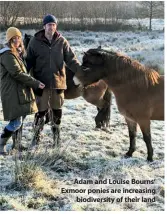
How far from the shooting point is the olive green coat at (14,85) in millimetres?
4355

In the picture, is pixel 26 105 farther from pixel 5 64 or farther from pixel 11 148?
pixel 11 148

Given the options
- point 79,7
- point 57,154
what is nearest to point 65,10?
point 79,7

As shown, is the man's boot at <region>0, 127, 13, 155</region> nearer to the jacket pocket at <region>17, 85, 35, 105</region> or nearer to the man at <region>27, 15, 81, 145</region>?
the man at <region>27, 15, 81, 145</region>

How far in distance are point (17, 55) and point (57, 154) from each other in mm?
1478

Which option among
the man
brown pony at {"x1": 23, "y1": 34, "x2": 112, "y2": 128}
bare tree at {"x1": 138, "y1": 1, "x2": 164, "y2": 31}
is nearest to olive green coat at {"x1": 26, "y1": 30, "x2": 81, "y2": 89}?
the man

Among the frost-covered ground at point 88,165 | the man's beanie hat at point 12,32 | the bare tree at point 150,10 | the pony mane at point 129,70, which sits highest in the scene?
the bare tree at point 150,10

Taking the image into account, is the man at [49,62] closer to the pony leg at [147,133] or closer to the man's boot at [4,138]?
the man's boot at [4,138]

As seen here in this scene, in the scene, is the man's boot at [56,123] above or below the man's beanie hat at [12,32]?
below

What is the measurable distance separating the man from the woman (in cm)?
33

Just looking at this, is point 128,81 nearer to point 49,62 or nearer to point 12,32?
point 49,62

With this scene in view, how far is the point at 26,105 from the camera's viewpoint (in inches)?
179

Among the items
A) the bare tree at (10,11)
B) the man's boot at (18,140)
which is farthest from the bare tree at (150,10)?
the man's boot at (18,140)

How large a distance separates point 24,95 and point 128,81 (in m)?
1.51

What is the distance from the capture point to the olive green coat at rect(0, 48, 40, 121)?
4.36 meters
